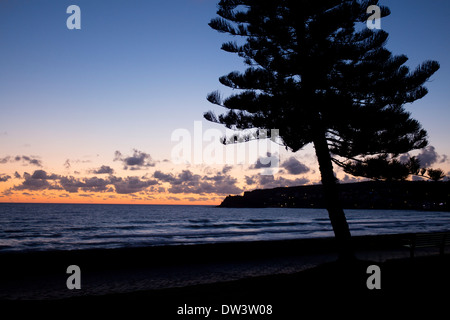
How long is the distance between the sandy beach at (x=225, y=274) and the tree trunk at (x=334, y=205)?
40 centimetres

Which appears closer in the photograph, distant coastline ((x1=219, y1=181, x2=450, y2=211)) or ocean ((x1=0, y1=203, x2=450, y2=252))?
ocean ((x1=0, y1=203, x2=450, y2=252))

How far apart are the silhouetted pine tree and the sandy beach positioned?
197 centimetres

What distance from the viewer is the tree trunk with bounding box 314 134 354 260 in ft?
22.7

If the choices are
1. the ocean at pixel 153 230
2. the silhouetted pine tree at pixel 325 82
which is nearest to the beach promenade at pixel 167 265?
the silhouetted pine tree at pixel 325 82

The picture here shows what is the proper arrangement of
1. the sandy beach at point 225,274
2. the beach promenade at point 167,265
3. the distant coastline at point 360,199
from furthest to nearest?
the distant coastline at point 360,199 < the beach promenade at point 167,265 < the sandy beach at point 225,274

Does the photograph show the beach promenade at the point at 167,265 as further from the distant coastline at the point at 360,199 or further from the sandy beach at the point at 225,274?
the distant coastline at the point at 360,199

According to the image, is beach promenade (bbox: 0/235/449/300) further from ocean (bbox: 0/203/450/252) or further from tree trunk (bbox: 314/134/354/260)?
ocean (bbox: 0/203/450/252)

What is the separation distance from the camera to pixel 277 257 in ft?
37.6

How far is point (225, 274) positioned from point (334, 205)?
357cm

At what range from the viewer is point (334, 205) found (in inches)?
277

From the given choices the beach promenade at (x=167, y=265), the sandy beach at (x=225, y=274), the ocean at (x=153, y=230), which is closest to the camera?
the sandy beach at (x=225, y=274)

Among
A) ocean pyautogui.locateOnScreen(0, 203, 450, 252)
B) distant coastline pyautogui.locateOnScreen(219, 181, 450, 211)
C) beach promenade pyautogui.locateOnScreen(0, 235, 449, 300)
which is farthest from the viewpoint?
distant coastline pyautogui.locateOnScreen(219, 181, 450, 211)

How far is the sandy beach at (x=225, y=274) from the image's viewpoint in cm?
476

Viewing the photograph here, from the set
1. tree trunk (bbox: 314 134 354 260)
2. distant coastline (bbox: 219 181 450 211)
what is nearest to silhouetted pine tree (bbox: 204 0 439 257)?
tree trunk (bbox: 314 134 354 260)
